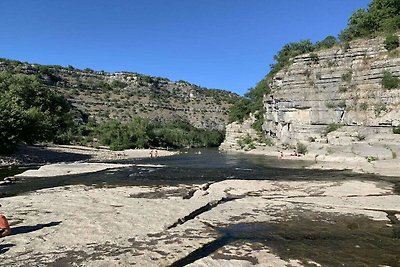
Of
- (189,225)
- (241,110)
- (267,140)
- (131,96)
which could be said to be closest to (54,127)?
(267,140)

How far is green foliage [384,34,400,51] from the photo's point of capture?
51.0 metres

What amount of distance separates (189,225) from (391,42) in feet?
157

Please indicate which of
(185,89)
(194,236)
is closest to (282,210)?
(194,236)

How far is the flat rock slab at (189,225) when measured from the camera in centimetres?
1062

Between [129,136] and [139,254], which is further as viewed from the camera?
[129,136]

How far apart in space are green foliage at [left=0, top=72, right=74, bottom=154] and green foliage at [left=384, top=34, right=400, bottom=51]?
1915 inches

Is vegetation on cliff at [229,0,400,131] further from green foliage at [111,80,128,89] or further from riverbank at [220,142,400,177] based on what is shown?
green foliage at [111,80,128,89]

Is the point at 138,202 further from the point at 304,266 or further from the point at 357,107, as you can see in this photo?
the point at 357,107

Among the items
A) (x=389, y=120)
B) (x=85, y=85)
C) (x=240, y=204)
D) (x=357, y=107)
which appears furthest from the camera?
(x=85, y=85)

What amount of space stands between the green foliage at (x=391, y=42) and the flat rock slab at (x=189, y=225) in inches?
1370

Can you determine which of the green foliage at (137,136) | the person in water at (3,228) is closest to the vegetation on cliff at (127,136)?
the green foliage at (137,136)

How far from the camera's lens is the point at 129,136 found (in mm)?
87062

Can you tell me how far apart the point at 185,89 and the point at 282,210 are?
165 metres

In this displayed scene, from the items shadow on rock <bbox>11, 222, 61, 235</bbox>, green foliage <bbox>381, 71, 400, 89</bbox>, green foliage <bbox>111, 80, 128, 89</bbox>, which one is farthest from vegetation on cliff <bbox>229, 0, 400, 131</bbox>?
→ green foliage <bbox>111, 80, 128, 89</bbox>
